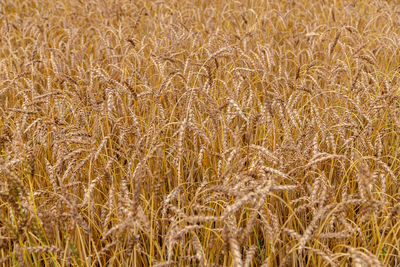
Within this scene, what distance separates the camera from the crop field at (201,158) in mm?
1342

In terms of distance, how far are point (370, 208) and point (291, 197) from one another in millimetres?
598

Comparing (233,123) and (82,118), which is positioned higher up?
(82,118)

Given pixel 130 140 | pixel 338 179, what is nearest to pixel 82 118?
pixel 130 140

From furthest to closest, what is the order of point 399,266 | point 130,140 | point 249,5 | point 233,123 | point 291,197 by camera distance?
1. point 249,5
2. point 233,123
3. point 130,140
4. point 291,197
5. point 399,266

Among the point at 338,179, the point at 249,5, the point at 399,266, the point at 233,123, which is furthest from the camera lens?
the point at 249,5

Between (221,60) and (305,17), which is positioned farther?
(305,17)

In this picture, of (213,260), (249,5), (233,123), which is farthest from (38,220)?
(249,5)

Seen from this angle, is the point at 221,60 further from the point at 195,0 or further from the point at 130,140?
the point at 195,0

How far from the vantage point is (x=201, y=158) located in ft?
5.59

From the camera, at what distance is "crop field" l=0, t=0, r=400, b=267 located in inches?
52.8

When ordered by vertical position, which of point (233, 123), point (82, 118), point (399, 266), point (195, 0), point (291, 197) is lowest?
point (399, 266)

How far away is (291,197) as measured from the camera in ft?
6.01

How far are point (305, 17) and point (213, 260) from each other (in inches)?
132

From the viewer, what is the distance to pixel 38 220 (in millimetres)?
1424
